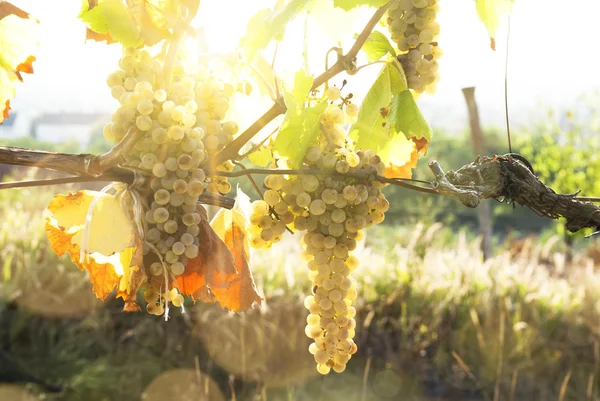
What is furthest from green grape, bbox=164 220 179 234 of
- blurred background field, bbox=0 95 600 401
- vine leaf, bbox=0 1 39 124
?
blurred background field, bbox=0 95 600 401

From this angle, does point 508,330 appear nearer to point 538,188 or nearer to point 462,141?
point 538,188

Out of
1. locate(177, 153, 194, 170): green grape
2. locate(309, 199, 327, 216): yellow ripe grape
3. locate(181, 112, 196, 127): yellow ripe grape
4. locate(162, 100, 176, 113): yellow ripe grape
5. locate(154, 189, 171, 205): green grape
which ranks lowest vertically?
locate(154, 189, 171, 205): green grape

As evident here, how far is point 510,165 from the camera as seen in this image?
80 centimetres

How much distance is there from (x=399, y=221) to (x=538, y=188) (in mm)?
9971

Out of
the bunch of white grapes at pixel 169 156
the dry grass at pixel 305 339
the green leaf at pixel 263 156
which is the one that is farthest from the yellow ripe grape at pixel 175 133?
the dry grass at pixel 305 339

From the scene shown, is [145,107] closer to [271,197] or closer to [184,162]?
[184,162]

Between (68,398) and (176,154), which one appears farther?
(68,398)

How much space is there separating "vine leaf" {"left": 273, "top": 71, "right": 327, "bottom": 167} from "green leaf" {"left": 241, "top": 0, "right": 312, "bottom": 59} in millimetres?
58

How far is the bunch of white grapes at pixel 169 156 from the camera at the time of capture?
59 centimetres

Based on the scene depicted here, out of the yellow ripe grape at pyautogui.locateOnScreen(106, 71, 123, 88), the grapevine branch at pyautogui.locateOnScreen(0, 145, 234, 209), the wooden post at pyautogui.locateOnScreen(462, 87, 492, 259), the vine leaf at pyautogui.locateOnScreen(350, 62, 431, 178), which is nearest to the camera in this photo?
the grapevine branch at pyautogui.locateOnScreen(0, 145, 234, 209)

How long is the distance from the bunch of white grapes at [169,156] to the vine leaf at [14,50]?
0.64 feet

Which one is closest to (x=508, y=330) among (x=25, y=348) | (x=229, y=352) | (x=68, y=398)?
(x=229, y=352)

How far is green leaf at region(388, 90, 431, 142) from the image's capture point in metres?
0.74

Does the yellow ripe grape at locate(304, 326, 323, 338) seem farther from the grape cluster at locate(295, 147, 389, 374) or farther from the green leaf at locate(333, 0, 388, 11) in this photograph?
the green leaf at locate(333, 0, 388, 11)
